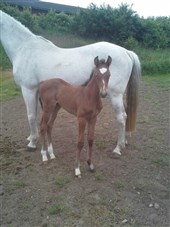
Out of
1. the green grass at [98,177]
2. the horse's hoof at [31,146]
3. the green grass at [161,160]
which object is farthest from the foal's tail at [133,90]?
the horse's hoof at [31,146]

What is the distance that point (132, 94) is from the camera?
447cm

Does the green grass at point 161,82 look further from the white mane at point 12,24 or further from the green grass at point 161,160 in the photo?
the white mane at point 12,24

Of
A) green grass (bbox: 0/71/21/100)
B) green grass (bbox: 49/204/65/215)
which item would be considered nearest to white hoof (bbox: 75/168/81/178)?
green grass (bbox: 49/204/65/215)

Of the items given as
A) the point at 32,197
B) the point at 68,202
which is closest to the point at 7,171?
the point at 32,197

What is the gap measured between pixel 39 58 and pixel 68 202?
7.75 feet

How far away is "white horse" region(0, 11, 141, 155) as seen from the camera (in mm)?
4152

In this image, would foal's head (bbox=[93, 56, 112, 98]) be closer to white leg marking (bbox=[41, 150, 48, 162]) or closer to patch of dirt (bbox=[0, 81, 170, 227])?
patch of dirt (bbox=[0, 81, 170, 227])

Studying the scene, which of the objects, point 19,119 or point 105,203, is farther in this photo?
point 19,119

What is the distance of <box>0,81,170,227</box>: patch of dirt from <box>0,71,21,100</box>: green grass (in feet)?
11.1

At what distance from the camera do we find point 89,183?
11.4 ft

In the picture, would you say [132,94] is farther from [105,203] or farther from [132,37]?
[132,37]

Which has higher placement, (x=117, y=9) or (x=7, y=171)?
(x=117, y=9)

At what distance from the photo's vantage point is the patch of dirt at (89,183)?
285 centimetres

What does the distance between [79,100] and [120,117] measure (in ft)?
3.01
